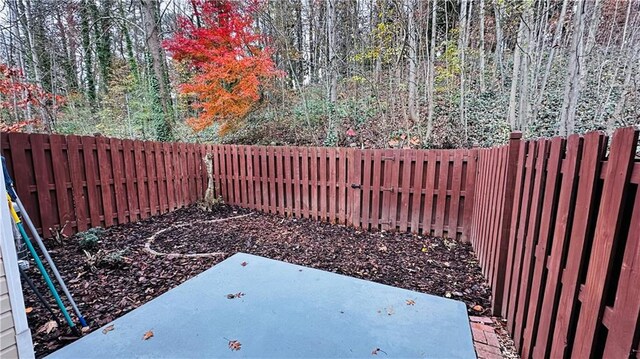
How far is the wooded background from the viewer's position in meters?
6.52

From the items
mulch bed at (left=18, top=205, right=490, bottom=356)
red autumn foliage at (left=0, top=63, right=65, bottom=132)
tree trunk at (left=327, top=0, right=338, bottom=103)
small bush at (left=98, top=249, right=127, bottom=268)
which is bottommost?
mulch bed at (left=18, top=205, right=490, bottom=356)

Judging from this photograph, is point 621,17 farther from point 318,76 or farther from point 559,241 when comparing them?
point 559,241

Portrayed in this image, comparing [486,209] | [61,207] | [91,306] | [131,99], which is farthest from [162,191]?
[131,99]

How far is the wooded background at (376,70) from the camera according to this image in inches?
257

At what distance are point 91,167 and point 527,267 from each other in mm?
5292

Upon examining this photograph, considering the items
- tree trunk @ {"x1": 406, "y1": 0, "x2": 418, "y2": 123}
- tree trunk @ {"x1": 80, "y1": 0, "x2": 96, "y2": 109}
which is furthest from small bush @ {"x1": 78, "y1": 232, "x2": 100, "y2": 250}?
tree trunk @ {"x1": 80, "y1": 0, "x2": 96, "y2": 109}

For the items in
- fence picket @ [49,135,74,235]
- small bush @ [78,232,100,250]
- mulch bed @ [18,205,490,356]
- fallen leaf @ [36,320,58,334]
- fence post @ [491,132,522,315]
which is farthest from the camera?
fence picket @ [49,135,74,235]

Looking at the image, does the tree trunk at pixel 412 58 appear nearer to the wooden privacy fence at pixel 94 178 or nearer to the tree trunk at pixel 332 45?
the tree trunk at pixel 332 45

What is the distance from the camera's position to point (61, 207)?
3.71 meters

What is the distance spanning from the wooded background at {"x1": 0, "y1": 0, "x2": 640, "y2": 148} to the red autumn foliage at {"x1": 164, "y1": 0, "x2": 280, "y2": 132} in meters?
0.76

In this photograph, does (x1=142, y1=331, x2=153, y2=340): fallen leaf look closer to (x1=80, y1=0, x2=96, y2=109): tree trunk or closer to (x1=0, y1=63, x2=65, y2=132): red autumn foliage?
(x1=0, y1=63, x2=65, y2=132): red autumn foliage

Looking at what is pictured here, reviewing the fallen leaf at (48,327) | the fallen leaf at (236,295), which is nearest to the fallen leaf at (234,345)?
the fallen leaf at (236,295)

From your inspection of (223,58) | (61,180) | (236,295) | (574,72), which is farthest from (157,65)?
(574,72)

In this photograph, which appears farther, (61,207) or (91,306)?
(61,207)
